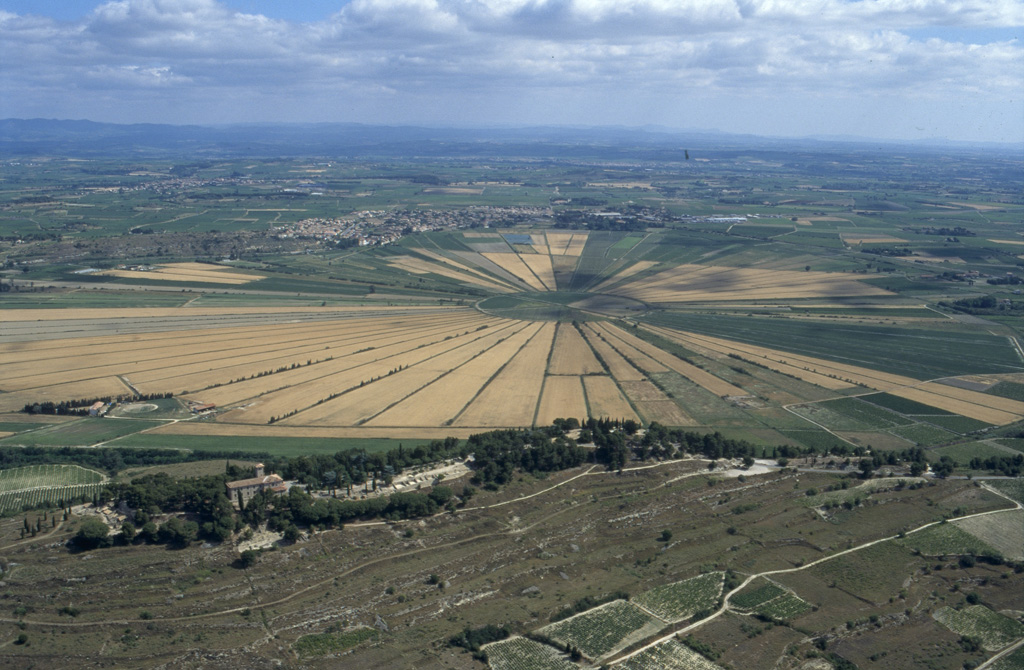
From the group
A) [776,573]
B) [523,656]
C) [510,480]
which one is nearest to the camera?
[523,656]

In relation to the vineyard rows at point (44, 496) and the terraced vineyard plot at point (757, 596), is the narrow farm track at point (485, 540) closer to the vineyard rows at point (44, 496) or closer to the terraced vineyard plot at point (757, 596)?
the terraced vineyard plot at point (757, 596)

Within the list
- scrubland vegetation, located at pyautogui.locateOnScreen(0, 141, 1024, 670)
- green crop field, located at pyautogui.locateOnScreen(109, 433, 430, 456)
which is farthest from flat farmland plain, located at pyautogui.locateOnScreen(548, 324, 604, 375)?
green crop field, located at pyautogui.locateOnScreen(109, 433, 430, 456)

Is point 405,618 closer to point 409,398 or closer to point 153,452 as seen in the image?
point 153,452

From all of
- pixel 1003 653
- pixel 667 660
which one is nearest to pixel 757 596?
pixel 667 660

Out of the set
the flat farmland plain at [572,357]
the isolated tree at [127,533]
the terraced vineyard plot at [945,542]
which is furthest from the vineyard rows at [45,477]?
the terraced vineyard plot at [945,542]

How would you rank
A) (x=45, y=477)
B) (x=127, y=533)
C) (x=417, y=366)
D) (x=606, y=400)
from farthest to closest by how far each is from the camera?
(x=417, y=366) → (x=606, y=400) → (x=45, y=477) → (x=127, y=533)

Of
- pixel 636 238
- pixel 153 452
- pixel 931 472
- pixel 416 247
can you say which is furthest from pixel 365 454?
pixel 636 238

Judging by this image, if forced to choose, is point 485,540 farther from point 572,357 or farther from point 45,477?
point 572,357

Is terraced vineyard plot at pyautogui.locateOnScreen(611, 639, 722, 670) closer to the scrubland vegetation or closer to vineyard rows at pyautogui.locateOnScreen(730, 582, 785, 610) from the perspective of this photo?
the scrubland vegetation
